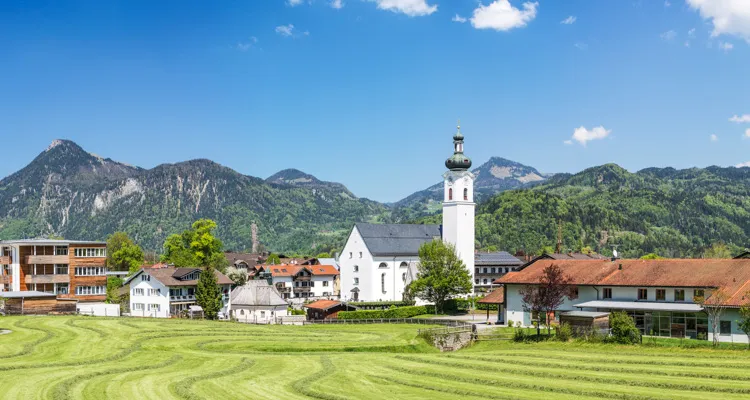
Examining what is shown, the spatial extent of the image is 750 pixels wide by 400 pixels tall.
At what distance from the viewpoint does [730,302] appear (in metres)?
50.8

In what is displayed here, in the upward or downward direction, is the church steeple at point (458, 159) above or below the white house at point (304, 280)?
above

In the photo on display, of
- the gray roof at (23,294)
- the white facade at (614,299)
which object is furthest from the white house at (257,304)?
the white facade at (614,299)

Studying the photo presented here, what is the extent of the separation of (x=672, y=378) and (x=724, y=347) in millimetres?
12682

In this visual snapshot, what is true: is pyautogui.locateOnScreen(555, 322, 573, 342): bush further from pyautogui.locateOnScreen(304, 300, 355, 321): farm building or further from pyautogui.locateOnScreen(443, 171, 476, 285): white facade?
pyautogui.locateOnScreen(443, 171, 476, 285): white facade

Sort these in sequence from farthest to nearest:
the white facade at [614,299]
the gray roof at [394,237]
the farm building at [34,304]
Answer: the gray roof at [394,237], the farm building at [34,304], the white facade at [614,299]

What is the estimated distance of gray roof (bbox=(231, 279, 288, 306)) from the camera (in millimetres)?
Answer: 83075

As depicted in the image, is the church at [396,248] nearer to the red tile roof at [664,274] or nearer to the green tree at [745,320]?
the red tile roof at [664,274]

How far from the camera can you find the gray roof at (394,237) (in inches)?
4412

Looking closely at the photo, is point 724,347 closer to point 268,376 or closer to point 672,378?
point 672,378

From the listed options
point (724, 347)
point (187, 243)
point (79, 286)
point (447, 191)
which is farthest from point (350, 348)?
point (187, 243)

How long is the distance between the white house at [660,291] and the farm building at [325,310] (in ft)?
73.3

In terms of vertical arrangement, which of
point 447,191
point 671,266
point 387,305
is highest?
point 447,191

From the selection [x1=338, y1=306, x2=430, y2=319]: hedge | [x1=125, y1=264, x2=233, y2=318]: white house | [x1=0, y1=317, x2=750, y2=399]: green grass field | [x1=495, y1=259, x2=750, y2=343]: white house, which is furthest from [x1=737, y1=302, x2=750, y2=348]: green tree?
[x1=125, y1=264, x2=233, y2=318]: white house

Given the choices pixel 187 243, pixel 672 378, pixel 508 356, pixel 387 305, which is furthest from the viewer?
pixel 187 243
